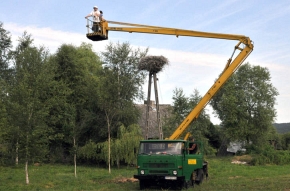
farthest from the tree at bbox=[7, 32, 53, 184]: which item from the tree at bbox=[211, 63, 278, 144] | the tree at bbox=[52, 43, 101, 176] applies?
the tree at bbox=[211, 63, 278, 144]

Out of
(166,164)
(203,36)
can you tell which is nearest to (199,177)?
(166,164)

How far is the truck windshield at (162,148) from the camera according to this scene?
1590 centimetres

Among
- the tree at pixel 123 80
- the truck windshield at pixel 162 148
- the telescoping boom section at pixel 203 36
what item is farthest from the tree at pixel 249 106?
the truck windshield at pixel 162 148

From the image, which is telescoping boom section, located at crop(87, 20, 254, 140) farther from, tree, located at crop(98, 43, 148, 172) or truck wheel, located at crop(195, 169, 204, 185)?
tree, located at crop(98, 43, 148, 172)

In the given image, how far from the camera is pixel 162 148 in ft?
52.5

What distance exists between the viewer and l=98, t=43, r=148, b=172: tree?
1060 inches

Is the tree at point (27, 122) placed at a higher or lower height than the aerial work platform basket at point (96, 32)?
lower

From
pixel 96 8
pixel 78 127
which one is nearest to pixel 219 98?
pixel 78 127

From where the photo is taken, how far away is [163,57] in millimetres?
23891

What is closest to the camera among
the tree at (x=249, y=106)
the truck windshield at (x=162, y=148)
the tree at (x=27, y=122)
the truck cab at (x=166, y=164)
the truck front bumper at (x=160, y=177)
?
the truck front bumper at (x=160, y=177)

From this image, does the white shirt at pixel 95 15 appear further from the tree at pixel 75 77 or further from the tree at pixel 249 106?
the tree at pixel 249 106

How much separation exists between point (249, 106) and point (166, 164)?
3189 centimetres

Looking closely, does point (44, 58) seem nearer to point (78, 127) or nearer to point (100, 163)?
point (78, 127)

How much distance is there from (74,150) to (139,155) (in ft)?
26.3
